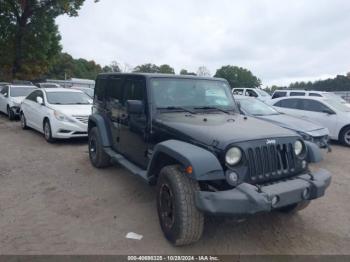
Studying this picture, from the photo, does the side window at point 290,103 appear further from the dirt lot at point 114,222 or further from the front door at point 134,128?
the front door at point 134,128

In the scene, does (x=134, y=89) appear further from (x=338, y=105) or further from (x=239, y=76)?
(x=239, y=76)

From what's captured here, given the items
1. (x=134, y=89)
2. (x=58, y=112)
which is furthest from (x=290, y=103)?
(x=134, y=89)

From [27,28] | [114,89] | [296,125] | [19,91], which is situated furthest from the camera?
[27,28]

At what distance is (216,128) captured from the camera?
3.90 meters

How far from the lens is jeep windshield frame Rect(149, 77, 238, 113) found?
4684 mm

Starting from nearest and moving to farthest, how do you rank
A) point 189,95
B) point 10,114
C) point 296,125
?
point 189,95
point 296,125
point 10,114

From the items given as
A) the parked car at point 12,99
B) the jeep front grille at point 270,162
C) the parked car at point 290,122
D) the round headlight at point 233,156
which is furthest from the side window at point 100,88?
the parked car at point 12,99

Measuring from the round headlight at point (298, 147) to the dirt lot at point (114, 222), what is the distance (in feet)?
3.23

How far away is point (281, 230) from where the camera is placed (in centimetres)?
412

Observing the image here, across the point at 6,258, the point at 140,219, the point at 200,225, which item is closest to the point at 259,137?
the point at 200,225

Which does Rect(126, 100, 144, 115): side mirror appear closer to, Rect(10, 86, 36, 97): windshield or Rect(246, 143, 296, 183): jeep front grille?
Rect(246, 143, 296, 183): jeep front grille

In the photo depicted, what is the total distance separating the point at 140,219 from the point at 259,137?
1.90m

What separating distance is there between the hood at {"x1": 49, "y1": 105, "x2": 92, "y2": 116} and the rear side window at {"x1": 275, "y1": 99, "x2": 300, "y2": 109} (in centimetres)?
637

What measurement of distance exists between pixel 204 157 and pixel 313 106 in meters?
8.23
